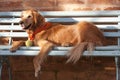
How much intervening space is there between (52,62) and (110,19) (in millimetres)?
1012

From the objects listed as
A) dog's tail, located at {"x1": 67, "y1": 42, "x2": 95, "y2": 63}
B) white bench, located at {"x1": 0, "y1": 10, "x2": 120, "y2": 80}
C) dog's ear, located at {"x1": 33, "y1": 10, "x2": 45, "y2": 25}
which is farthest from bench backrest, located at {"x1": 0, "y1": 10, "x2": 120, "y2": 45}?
dog's tail, located at {"x1": 67, "y1": 42, "x2": 95, "y2": 63}

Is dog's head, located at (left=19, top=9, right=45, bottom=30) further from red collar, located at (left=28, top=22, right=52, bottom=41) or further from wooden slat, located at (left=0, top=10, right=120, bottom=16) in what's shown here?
wooden slat, located at (left=0, top=10, right=120, bottom=16)

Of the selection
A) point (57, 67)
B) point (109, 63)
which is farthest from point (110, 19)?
point (57, 67)

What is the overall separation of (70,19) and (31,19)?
55 centimetres

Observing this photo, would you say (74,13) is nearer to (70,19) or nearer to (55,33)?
(70,19)

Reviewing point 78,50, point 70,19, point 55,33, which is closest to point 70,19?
point 70,19

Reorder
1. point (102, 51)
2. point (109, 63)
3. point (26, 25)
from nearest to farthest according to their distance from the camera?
point (102, 51) < point (26, 25) < point (109, 63)

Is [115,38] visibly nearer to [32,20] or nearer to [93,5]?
[93,5]

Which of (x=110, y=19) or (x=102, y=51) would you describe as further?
(x=110, y=19)

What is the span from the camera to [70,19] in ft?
18.9

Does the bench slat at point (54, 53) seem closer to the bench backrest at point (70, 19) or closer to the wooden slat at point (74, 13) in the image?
the bench backrest at point (70, 19)

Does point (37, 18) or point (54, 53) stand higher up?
point (37, 18)

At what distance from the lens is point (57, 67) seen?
234 inches

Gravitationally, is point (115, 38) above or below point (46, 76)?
above
